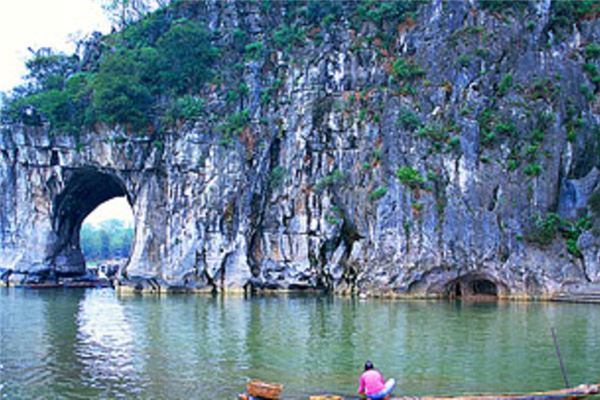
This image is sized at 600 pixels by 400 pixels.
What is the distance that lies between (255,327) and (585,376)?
37.1 ft

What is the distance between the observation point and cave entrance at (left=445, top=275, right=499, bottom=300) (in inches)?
1363

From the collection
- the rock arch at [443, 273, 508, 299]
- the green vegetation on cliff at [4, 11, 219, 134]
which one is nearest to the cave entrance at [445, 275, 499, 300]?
the rock arch at [443, 273, 508, 299]

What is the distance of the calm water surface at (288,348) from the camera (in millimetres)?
14328

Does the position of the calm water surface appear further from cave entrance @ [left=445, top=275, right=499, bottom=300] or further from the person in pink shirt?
cave entrance @ [left=445, top=275, right=499, bottom=300]

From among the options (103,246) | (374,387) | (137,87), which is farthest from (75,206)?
(103,246)

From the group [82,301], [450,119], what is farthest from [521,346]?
[82,301]

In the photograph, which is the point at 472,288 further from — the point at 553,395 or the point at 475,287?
the point at 553,395

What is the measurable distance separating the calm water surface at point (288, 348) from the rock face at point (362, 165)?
5027mm

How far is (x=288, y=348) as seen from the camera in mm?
18828

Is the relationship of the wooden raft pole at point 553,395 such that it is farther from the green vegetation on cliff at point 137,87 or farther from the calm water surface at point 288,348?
the green vegetation on cliff at point 137,87

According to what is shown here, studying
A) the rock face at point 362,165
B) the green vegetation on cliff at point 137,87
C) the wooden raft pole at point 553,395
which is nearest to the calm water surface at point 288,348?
the wooden raft pole at point 553,395

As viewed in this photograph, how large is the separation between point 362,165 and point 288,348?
20.5 meters

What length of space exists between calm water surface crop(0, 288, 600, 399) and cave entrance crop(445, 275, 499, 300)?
13.4 ft

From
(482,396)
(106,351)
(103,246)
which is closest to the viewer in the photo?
(482,396)
